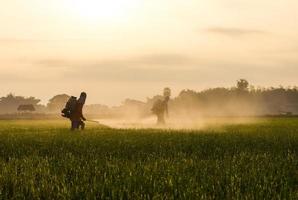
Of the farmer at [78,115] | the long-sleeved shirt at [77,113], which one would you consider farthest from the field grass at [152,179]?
the long-sleeved shirt at [77,113]

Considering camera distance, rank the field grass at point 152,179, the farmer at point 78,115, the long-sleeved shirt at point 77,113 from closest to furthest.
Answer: the field grass at point 152,179 → the farmer at point 78,115 → the long-sleeved shirt at point 77,113

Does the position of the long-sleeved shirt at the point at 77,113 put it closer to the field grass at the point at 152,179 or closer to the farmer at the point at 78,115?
the farmer at the point at 78,115

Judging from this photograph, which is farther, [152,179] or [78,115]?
[78,115]

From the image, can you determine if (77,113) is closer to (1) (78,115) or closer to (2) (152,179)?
(1) (78,115)

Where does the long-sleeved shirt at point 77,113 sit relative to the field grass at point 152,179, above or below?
above

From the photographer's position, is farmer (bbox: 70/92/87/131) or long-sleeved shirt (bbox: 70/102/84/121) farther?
long-sleeved shirt (bbox: 70/102/84/121)

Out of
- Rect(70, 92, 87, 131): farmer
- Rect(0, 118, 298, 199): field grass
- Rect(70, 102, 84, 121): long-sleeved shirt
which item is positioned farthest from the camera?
Rect(70, 102, 84, 121): long-sleeved shirt

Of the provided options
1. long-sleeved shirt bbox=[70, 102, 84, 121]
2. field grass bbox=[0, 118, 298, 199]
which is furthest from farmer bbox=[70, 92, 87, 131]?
field grass bbox=[0, 118, 298, 199]

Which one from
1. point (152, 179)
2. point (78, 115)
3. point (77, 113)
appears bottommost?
point (152, 179)

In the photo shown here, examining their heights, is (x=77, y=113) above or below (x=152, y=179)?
above

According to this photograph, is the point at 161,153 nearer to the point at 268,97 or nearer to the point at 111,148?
the point at 111,148

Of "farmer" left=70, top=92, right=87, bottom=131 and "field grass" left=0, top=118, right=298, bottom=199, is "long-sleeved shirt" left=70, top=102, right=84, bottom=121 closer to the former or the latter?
"farmer" left=70, top=92, right=87, bottom=131

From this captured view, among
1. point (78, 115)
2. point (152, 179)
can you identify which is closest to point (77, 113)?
point (78, 115)

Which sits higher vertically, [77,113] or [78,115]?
[77,113]
